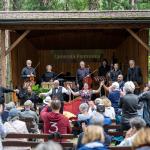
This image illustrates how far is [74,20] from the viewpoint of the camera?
1658 cm

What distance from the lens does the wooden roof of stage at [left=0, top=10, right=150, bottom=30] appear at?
1659 centimetres

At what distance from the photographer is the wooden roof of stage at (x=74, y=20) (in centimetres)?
1659

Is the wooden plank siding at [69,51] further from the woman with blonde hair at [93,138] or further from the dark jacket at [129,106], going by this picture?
the woman with blonde hair at [93,138]

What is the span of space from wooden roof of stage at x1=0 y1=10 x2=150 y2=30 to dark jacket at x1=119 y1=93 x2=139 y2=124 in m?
6.90

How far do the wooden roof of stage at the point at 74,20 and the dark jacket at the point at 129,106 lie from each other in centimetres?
690

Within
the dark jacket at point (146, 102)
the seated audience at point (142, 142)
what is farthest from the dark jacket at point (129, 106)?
the seated audience at point (142, 142)

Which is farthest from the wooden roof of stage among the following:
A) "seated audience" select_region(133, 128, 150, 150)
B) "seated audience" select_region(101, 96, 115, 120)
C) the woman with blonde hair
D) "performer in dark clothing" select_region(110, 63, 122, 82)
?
"seated audience" select_region(133, 128, 150, 150)

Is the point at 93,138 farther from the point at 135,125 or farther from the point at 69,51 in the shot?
the point at 69,51

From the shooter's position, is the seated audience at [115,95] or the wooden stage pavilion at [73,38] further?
the wooden stage pavilion at [73,38]

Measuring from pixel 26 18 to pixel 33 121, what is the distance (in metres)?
6.79

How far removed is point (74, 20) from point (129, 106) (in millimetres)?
7102

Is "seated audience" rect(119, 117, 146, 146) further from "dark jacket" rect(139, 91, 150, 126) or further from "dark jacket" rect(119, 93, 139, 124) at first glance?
"dark jacket" rect(139, 91, 150, 126)

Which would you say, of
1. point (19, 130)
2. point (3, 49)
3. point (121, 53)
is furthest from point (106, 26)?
point (19, 130)

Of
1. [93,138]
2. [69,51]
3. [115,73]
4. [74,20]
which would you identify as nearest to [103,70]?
[115,73]
